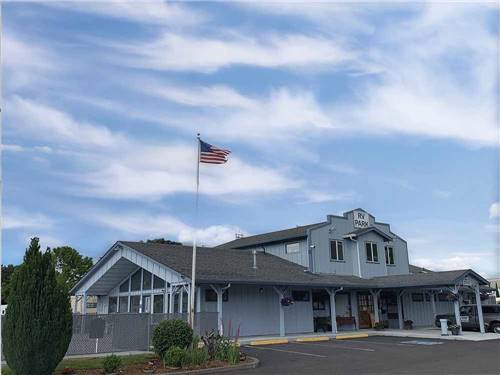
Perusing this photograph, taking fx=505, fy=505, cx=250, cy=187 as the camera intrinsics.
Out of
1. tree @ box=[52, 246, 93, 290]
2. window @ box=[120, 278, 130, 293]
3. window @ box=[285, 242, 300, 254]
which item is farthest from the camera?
tree @ box=[52, 246, 93, 290]

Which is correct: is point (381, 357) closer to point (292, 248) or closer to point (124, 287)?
point (292, 248)

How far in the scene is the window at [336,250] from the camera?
102ft

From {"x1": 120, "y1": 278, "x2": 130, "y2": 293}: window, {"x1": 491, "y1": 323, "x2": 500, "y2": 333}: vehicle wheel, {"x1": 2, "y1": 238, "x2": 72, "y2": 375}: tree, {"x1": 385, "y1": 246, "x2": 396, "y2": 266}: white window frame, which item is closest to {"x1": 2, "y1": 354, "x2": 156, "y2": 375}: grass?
{"x1": 2, "y1": 238, "x2": 72, "y2": 375}: tree

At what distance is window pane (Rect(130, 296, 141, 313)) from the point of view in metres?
26.9

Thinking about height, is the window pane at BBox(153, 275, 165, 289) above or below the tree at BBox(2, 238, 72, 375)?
above

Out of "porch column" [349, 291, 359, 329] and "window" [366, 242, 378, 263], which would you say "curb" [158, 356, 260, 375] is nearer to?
"porch column" [349, 291, 359, 329]

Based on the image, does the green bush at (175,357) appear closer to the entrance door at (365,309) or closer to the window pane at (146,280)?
the window pane at (146,280)

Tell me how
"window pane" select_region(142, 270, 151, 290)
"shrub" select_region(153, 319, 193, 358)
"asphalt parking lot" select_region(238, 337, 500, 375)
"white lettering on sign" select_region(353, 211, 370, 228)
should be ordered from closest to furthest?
1. "asphalt parking lot" select_region(238, 337, 500, 375)
2. "shrub" select_region(153, 319, 193, 358)
3. "window pane" select_region(142, 270, 151, 290)
4. "white lettering on sign" select_region(353, 211, 370, 228)

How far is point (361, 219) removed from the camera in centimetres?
3325

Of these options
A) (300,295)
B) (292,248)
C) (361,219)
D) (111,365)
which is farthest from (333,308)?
(111,365)

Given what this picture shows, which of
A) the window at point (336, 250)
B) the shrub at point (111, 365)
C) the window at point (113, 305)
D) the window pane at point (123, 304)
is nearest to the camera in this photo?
the shrub at point (111, 365)

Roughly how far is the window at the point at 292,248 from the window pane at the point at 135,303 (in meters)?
9.65

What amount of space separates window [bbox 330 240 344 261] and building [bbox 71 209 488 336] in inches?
2.4

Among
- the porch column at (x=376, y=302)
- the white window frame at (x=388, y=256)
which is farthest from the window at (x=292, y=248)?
the white window frame at (x=388, y=256)
